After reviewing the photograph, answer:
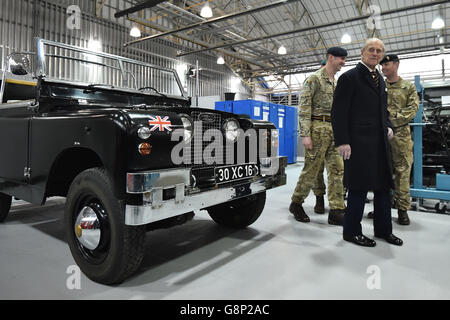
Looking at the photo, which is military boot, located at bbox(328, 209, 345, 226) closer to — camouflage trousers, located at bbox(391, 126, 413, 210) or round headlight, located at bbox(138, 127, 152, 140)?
camouflage trousers, located at bbox(391, 126, 413, 210)

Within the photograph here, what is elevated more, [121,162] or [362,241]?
[121,162]

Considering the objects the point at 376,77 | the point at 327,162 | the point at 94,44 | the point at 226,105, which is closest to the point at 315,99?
the point at 327,162

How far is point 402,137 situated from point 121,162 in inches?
118

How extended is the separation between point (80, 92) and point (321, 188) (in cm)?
282

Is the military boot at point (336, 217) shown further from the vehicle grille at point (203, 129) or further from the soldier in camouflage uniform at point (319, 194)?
the vehicle grille at point (203, 129)

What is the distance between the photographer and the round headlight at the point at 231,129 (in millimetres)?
2324

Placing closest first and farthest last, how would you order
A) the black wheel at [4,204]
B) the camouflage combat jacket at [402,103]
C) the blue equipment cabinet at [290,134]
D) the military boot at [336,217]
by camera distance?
the black wheel at [4,204], the military boot at [336,217], the camouflage combat jacket at [402,103], the blue equipment cabinet at [290,134]

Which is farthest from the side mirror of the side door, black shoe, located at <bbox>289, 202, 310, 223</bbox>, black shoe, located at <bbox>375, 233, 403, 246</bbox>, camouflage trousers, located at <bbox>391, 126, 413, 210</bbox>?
camouflage trousers, located at <bbox>391, 126, 413, 210</bbox>

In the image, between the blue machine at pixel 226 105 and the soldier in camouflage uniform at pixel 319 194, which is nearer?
the soldier in camouflage uniform at pixel 319 194

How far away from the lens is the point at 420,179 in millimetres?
3992

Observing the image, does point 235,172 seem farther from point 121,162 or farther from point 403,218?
point 403,218

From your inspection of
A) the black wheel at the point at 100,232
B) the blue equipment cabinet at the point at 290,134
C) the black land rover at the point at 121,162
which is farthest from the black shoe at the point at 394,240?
the blue equipment cabinet at the point at 290,134

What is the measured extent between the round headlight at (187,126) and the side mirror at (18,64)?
5.76ft
